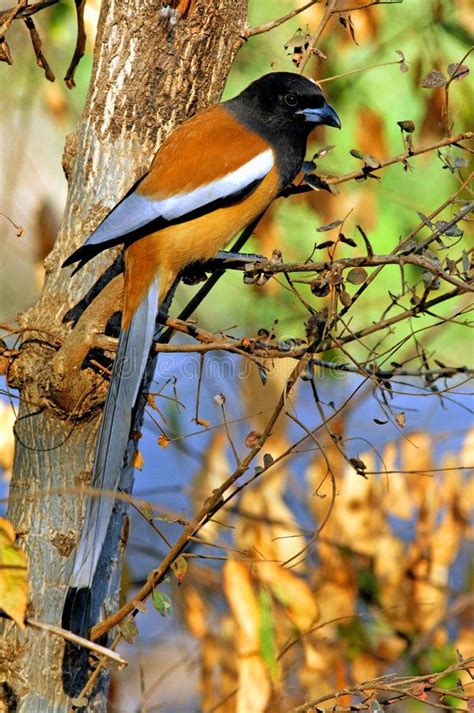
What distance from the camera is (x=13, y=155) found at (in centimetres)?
339

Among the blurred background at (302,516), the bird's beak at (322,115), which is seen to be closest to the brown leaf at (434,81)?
the bird's beak at (322,115)

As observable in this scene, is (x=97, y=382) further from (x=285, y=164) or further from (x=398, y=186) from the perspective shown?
(x=398, y=186)

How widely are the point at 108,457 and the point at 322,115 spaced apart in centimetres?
113

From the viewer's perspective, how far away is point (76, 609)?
1.63m

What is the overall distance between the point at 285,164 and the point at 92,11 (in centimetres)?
106

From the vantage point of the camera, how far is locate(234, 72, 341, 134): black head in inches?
92.7

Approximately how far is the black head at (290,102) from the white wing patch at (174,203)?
0.19 meters

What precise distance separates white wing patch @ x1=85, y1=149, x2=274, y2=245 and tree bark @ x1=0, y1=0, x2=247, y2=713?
0.06m

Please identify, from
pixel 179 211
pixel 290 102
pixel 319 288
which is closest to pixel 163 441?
pixel 319 288

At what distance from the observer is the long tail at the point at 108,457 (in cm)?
163

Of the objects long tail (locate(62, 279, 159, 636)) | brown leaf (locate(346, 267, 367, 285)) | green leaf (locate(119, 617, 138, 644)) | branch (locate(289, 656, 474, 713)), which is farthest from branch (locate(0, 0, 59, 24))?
branch (locate(289, 656, 474, 713))

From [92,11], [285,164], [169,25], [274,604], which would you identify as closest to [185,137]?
[169,25]

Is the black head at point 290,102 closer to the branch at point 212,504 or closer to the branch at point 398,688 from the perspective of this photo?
the branch at point 212,504

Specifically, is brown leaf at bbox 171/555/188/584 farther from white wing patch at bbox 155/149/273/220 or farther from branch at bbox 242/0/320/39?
branch at bbox 242/0/320/39
